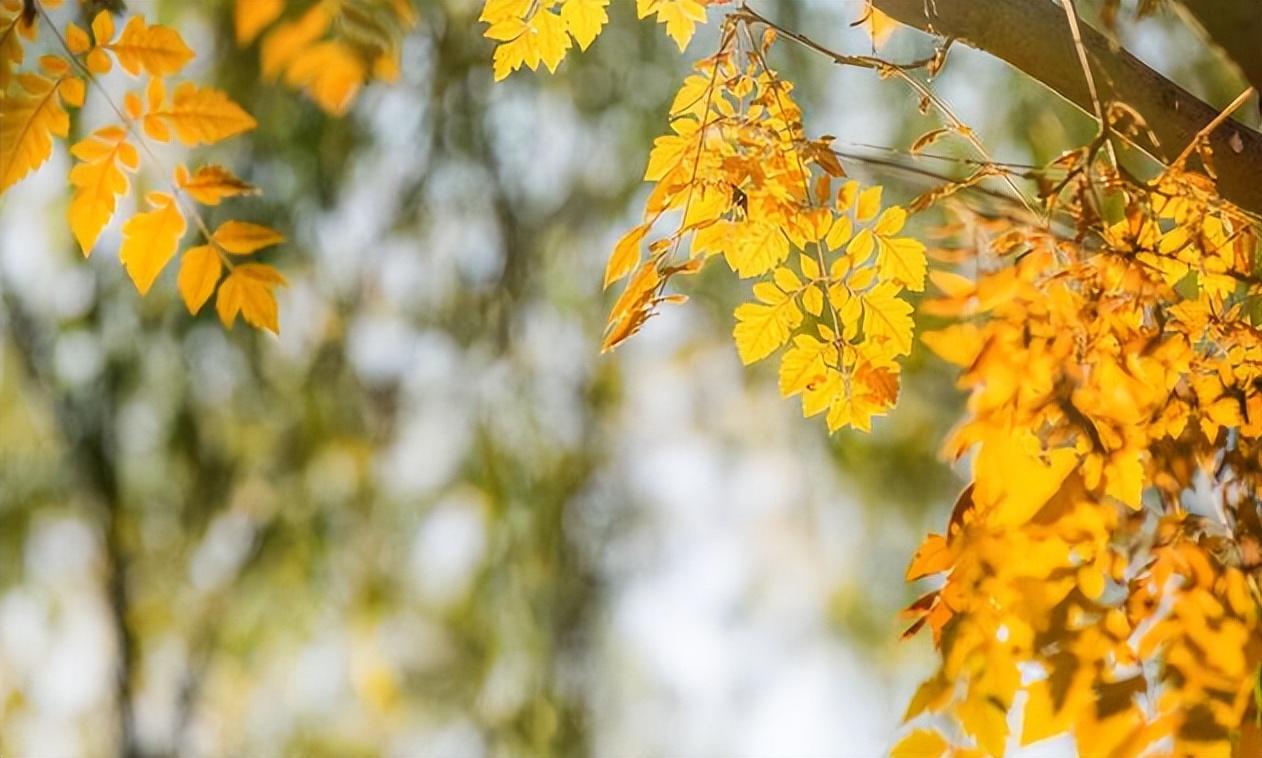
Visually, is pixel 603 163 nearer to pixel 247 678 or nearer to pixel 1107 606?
pixel 247 678

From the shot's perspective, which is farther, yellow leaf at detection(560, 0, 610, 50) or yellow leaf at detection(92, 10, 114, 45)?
yellow leaf at detection(560, 0, 610, 50)

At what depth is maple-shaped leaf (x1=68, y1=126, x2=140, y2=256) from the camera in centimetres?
57

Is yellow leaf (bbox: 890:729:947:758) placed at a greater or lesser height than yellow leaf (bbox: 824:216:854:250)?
lesser

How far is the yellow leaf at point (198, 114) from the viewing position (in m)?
0.55

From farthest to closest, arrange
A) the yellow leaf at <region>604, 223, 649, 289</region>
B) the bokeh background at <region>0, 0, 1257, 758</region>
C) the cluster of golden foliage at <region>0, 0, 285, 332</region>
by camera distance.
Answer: the bokeh background at <region>0, 0, 1257, 758</region> < the yellow leaf at <region>604, 223, 649, 289</region> < the cluster of golden foliage at <region>0, 0, 285, 332</region>

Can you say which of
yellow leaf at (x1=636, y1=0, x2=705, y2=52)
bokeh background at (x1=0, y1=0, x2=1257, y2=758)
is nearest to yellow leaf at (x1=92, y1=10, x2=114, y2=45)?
yellow leaf at (x1=636, y1=0, x2=705, y2=52)

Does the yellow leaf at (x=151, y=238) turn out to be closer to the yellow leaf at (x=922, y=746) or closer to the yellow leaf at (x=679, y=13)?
the yellow leaf at (x=679, y=13)

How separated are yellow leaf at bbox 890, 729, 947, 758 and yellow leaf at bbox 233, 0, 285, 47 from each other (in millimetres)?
475

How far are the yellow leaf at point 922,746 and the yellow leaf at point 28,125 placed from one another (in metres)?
0.54

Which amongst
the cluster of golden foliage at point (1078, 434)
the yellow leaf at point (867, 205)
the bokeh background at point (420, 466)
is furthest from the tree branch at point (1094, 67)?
the bokeh background at point (420, 466)

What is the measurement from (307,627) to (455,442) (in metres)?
0.55

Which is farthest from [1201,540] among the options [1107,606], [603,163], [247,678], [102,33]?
[247,678]

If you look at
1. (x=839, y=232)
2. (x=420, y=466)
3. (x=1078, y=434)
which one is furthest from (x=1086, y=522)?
(x=420, y=466)

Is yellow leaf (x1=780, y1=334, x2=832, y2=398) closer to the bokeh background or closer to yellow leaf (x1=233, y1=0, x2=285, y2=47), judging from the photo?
yellow leaf (x1=233, y1=0, x2=285, y2=47)
